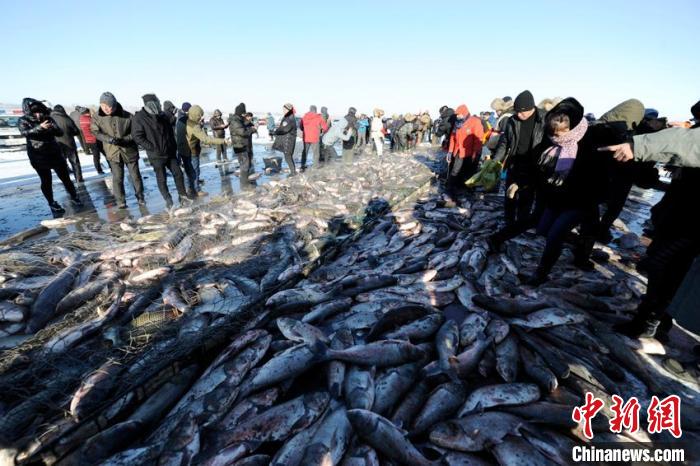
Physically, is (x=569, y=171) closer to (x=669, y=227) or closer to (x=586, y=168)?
(x=586, y=168)

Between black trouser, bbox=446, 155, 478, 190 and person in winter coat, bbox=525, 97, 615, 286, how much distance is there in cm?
436

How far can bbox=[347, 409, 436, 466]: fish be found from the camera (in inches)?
73.8

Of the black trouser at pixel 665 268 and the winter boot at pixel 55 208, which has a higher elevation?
the black trouser at pixel 665 268

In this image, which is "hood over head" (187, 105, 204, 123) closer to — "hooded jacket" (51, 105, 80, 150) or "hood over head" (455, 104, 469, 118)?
"hooded jacket" (51, 105, 80, 150)

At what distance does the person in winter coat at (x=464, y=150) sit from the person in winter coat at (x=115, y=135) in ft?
25.7

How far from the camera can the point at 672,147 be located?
228cm

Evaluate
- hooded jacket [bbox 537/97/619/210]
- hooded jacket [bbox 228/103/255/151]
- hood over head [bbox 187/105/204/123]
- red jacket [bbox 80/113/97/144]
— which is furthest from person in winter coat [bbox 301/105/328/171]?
hooded jacket [bbox 537/97/619/210]

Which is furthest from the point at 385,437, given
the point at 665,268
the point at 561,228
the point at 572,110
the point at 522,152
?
the point at 522,152

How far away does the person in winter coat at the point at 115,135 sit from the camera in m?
6.30

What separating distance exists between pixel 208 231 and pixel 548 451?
5.44 meters

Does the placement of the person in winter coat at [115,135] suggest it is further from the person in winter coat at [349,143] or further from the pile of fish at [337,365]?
the person in winter coat at [349,143]

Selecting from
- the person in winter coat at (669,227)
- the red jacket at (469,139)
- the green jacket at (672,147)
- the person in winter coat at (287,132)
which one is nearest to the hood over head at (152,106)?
the person in winter coat at (287,132)

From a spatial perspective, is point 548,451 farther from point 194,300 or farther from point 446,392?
point 194,300

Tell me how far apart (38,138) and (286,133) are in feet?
20.2
